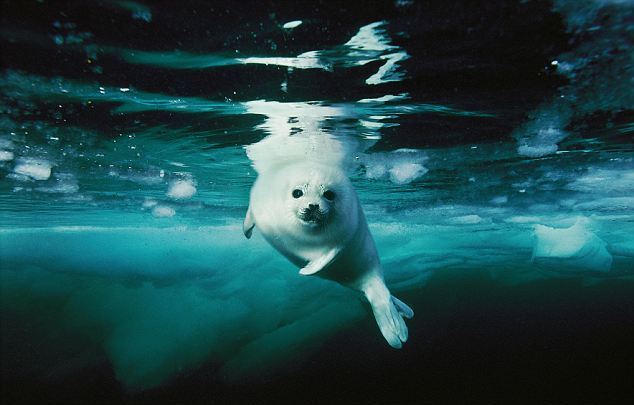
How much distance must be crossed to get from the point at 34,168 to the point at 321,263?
8.77m

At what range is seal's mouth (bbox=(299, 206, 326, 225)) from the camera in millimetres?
3576

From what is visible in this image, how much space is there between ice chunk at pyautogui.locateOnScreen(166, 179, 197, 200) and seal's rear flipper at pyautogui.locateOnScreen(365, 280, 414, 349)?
7.92 m

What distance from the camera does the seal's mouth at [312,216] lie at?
3.58 m

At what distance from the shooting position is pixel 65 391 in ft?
38.0

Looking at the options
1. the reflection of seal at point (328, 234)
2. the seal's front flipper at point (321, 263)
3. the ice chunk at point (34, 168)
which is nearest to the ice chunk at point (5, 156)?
the ice chunk at point (34, 168)

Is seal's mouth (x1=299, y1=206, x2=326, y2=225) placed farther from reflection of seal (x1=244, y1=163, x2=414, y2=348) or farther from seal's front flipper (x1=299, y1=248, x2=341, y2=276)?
seal's front flipper (x1=299, y1=248, x2=341, y2=276)

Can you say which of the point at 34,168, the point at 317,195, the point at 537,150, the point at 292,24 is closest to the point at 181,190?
the point at 34,168

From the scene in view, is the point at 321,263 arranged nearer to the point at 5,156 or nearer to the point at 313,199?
the point at 313,199

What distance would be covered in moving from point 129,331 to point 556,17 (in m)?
17.0

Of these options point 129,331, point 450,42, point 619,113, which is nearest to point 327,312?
point 129,331

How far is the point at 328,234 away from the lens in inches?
147

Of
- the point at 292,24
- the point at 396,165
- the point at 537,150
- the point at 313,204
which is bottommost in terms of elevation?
the point at 313,204

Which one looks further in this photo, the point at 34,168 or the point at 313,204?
the point at 34,168

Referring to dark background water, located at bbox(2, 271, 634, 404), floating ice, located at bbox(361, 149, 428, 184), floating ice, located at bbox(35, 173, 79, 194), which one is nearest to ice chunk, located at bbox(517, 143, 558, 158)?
floating ice, located at bbox(361, 149, 428, 184)
